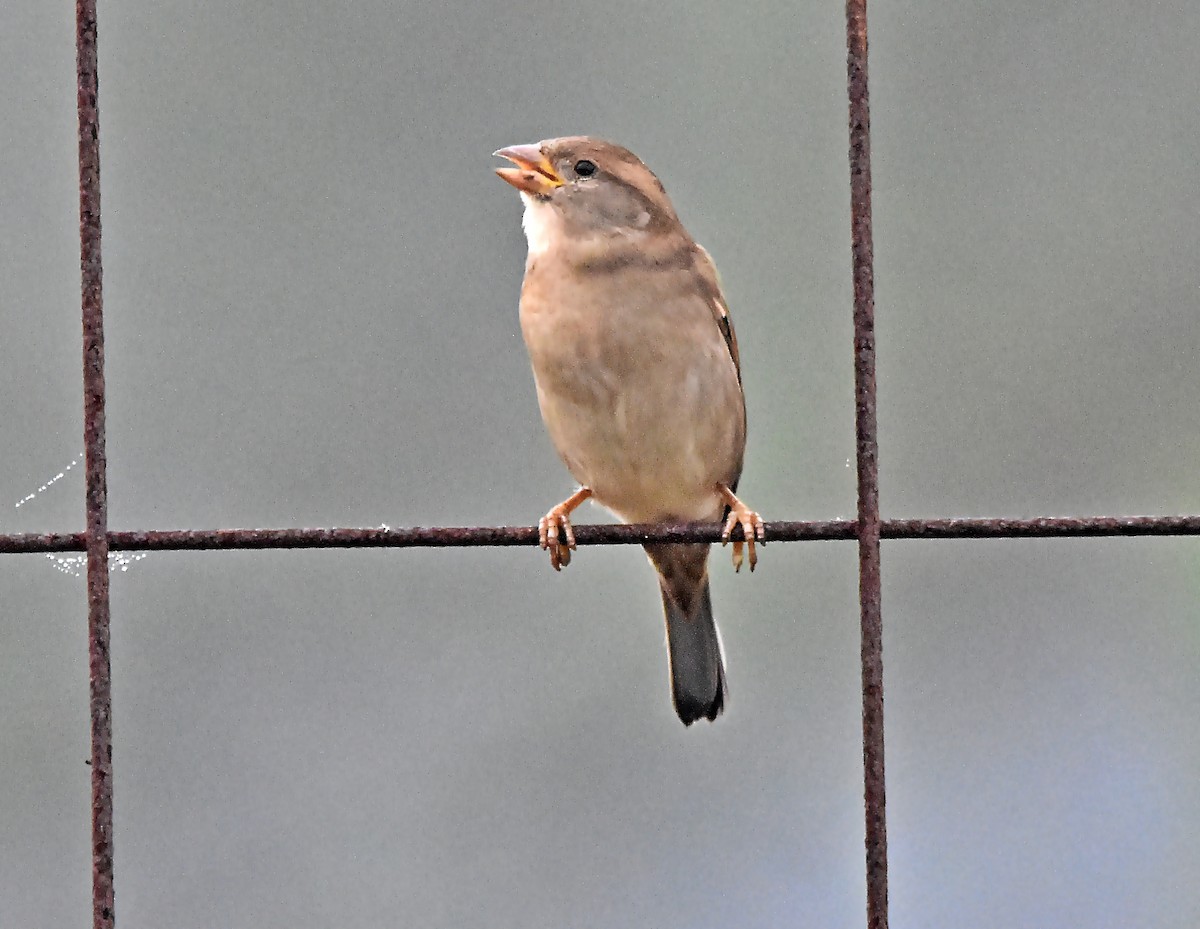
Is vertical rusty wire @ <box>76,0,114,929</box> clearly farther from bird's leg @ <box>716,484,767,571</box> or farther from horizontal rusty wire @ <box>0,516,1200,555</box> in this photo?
bird's leg @ <box>716,484,767,571</box>

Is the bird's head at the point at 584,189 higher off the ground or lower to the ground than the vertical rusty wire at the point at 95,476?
higher

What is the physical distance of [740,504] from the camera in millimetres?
2805

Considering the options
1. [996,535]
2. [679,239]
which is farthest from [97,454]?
[679,239]

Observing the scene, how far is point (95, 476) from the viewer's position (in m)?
1.76

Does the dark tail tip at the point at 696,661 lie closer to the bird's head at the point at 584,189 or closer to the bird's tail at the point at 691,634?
the bird's tail at the point at 691,634

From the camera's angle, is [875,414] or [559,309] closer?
[875,414]

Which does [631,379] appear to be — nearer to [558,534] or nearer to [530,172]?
[558,534]

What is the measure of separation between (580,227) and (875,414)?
1.29 meters

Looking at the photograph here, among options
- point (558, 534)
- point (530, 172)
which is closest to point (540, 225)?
point (530, 172)

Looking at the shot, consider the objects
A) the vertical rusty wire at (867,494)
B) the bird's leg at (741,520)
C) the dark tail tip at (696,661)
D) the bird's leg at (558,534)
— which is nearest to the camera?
the vertical rusty wire at (867,494)

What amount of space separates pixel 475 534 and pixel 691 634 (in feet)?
4.96

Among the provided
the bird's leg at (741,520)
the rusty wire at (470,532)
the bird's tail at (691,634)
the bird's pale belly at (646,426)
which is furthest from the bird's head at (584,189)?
the rusty wire at (470,532)

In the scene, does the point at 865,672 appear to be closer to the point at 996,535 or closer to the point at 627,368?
the point at 996,535

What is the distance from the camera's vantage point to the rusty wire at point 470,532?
1.71 m
